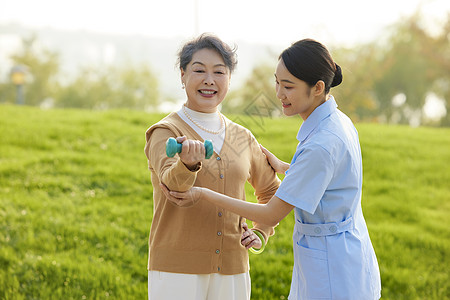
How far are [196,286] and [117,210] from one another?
3.52m

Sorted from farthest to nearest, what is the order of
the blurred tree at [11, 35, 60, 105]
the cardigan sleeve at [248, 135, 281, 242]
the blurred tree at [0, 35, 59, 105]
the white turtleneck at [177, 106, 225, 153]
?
the blurred tree at [11, 35, 60, 105], the blurred tree at [0, 35, 59, 105], the cardigan sleeve at [248, 135, 281, 242], the white turtleneck at [177, 106, 225, 153]

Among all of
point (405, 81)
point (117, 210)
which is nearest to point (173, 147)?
point (117, 210)

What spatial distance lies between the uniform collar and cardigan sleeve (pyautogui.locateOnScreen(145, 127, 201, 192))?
502 mm

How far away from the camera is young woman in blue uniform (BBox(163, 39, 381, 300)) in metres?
2.15

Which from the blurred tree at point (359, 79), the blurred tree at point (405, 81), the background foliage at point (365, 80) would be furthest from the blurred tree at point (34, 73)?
the blurred tree at point (405, 81)

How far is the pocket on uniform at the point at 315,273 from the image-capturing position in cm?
224

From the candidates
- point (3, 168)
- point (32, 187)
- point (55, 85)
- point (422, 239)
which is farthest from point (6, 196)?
point (55, 85)

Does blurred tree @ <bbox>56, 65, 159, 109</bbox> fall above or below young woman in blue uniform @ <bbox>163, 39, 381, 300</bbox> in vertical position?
above

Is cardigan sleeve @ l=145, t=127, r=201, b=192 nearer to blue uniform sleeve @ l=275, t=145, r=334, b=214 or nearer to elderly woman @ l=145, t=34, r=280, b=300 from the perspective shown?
elderly woman @ l=145, t=34, r=280, b=300

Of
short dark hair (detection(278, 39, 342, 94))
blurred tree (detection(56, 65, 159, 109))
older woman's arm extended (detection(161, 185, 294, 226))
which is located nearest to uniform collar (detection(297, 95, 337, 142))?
short dark hair (detection(278, 39, 342, 94))

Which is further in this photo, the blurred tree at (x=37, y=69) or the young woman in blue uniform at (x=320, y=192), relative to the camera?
the blurred tree at (x=37, y=69)

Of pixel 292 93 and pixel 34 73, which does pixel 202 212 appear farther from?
pixel 34 73

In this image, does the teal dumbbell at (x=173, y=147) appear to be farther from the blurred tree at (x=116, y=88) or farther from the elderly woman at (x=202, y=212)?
the blurred tree at (x=116, y=88)

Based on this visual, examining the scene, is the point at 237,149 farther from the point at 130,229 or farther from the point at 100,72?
the point at 100,72
